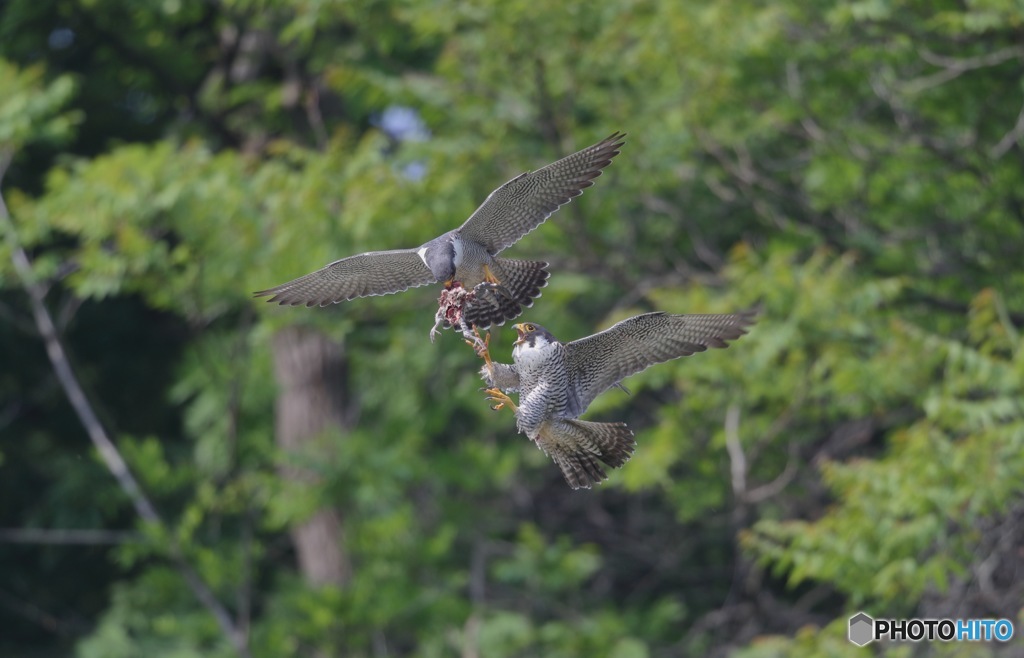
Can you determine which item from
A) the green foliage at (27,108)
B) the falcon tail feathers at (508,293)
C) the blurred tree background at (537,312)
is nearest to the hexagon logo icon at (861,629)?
the blurred tree background at (537,312)

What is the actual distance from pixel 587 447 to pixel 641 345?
523 mm

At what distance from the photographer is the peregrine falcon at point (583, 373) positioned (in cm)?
479

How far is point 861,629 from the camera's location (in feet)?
24.5

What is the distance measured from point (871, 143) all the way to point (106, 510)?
23.7ft

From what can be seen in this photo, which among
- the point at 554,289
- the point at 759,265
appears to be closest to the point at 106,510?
the point at 554,289

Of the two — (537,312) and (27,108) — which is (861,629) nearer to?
(537,312)

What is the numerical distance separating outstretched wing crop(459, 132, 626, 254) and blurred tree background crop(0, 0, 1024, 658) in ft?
8.58

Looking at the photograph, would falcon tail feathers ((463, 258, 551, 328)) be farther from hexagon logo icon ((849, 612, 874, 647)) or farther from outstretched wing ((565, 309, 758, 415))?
hexagon logo icon ((849, 612, 874, 647))

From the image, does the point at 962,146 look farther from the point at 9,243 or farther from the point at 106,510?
the point at 106,510

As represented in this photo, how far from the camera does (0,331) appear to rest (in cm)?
1232

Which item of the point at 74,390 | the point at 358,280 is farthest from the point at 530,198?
the point at 74,390

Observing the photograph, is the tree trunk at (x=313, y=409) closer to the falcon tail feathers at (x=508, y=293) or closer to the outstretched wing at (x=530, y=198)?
the falcon tail feathers at (x=508, y=293)

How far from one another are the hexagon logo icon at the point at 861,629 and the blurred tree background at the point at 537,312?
0.24 feet

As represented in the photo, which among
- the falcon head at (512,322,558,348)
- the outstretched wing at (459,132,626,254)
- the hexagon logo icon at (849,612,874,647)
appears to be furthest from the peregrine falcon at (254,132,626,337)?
the hexagon logo icon at (849,612,874,647)
